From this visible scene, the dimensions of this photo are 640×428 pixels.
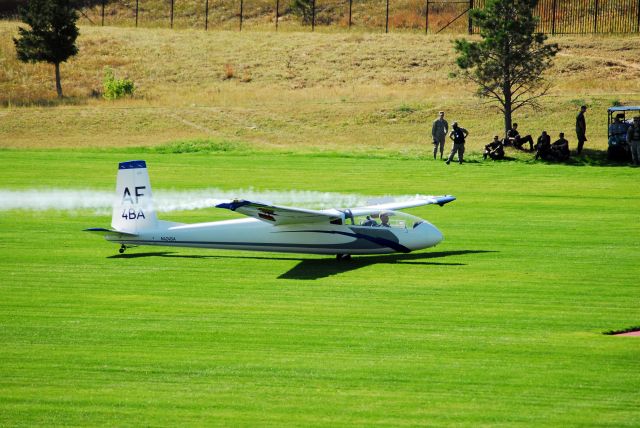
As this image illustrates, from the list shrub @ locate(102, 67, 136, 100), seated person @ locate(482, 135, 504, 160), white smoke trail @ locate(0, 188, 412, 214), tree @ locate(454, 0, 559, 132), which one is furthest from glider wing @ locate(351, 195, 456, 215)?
shrub @ locate(102, 67, 136, 100)

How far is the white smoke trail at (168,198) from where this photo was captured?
38.4 meters

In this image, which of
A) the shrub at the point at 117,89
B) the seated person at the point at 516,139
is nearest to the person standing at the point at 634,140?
the seated person at the point at 516,139

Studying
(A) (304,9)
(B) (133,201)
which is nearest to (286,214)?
(B) (133,201)

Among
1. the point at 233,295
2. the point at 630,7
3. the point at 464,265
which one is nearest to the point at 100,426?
the point at 233,295

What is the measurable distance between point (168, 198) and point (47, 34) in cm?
4826

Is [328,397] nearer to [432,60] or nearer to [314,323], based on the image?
[314,323]

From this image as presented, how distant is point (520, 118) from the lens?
64.2 m

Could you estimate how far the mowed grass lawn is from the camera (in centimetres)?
1592

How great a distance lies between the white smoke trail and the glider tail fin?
24.9ft

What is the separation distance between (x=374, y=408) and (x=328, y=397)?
898 millimetres

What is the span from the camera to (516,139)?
56688 millimetres

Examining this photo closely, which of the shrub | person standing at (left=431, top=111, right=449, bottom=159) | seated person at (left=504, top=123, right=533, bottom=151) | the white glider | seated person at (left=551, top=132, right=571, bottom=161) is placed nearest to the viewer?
the white glider

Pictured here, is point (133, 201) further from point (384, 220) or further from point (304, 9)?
point (304, 9)

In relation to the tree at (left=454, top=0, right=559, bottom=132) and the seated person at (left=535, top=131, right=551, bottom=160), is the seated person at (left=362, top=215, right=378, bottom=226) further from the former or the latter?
the tree at (left=454, top=0, right=559, bottom=132)
